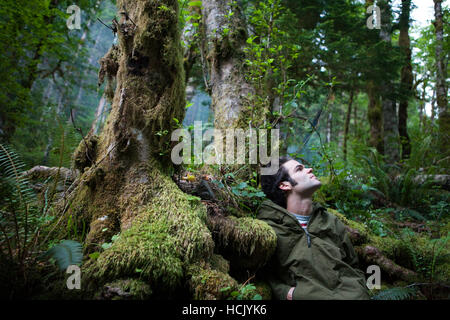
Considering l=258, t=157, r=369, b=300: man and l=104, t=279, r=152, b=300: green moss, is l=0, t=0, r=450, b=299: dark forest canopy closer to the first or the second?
l=104, t=279, r=152, b=300: green moss

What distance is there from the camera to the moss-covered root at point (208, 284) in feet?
5.30

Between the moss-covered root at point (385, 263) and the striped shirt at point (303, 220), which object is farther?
the moss-covered root at point (385, 263)

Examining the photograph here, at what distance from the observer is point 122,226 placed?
1964mm

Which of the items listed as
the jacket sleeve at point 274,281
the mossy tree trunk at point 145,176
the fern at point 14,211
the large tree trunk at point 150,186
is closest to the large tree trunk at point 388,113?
the jacket sleeve at point 274,281

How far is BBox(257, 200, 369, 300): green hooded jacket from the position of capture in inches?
88.0

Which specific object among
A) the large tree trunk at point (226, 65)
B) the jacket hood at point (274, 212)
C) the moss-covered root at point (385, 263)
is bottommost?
the moss-covered root at point (385, 263)

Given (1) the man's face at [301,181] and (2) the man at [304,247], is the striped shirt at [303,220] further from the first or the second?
(1) the man's face at [301,181]

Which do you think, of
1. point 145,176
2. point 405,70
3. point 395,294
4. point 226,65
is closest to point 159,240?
point 145,176

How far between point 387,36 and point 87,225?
35.5 feet

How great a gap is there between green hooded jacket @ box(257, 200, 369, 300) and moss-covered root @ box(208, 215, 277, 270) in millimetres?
202

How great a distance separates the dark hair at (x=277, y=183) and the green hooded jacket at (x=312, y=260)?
313 mm

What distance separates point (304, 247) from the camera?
2.47 m
